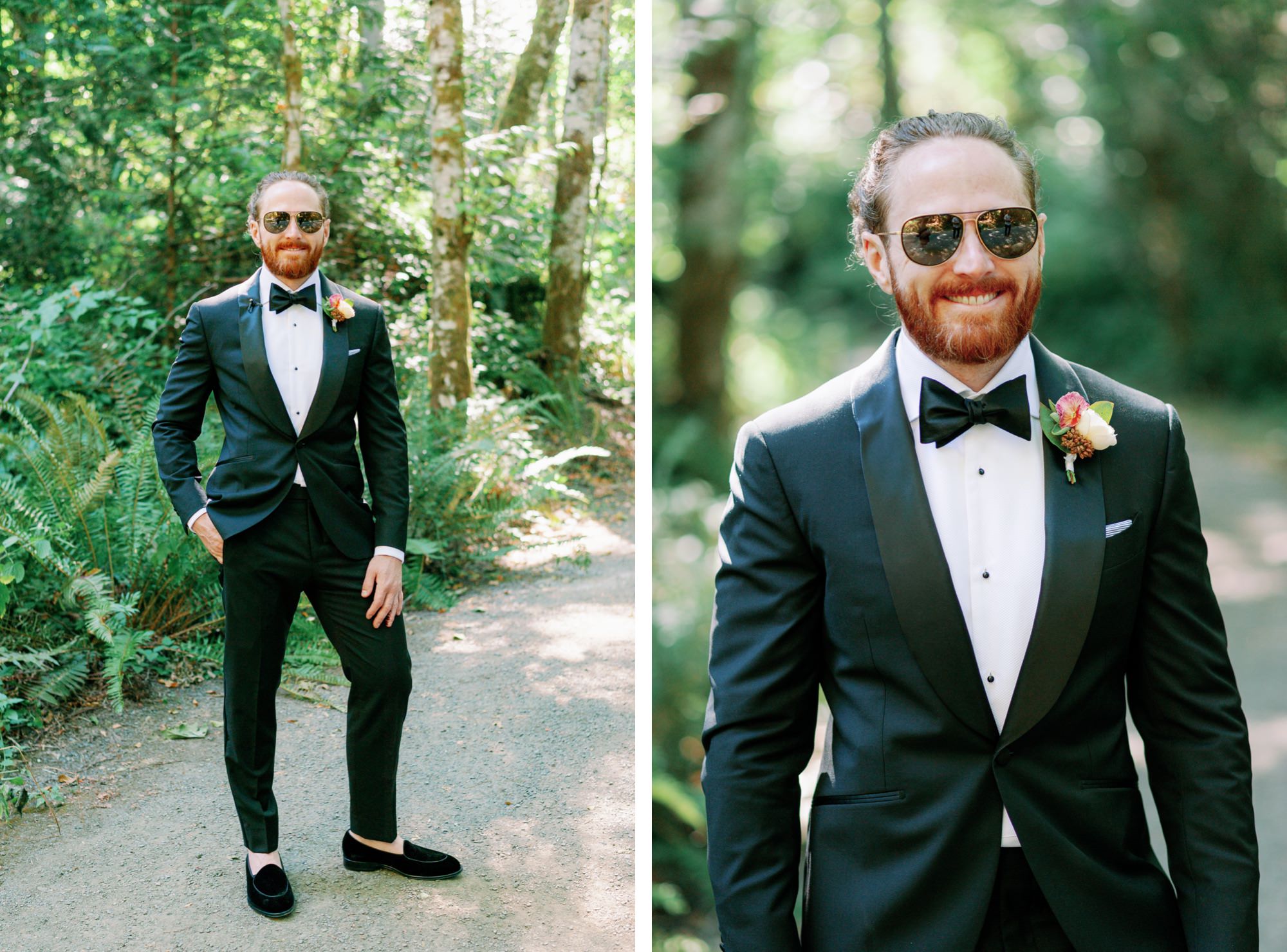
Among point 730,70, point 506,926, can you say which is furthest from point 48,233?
point 506,926

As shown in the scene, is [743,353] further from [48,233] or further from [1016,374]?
[48,233]

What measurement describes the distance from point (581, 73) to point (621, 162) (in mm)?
4239

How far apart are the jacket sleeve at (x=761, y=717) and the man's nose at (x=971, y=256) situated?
0.38m

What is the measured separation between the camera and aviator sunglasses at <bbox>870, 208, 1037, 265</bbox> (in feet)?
5.32

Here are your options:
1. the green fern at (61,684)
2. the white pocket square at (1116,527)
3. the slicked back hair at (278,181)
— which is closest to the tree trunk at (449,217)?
the green fern at (61,684)

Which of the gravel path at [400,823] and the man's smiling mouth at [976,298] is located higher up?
the man's smiling mouth at [976,298]

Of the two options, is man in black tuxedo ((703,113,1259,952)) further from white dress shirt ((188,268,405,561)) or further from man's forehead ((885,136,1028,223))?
white dress shirt ((188,268,405,561))

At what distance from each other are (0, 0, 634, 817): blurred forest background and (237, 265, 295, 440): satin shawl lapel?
1.36 m

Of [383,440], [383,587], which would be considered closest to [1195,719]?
[383,587]

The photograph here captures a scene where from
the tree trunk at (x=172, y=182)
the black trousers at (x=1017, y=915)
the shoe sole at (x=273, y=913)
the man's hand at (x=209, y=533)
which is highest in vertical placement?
the tree trunk at (x=172, y=182)

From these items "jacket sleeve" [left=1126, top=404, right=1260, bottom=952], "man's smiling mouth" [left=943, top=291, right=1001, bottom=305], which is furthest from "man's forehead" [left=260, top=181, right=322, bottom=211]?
"jacket sleeve" [left=1126, top=404, right=1260, bottom=952]

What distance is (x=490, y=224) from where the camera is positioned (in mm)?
9078

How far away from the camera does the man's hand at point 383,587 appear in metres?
2.97

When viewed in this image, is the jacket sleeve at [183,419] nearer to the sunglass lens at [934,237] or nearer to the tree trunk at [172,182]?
the sunglass lens at [934,237]
